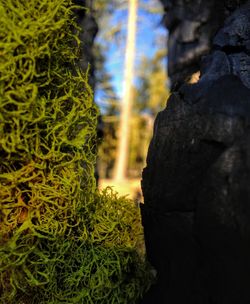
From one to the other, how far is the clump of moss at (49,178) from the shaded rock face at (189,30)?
6.50ft

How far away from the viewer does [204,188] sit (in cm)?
190

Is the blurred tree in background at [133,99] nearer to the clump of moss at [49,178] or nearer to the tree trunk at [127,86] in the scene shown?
the tree trunk at [127,86]

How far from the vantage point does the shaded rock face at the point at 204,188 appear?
71.7 inches

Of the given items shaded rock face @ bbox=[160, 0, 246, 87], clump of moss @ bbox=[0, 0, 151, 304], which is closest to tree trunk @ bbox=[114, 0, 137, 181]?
A: shaded rock face @ bbox=[160, 0, 246, 87]

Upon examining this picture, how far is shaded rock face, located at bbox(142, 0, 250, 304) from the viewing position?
5.98 ft

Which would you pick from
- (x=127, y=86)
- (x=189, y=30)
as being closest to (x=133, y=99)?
(x=127, y=86)

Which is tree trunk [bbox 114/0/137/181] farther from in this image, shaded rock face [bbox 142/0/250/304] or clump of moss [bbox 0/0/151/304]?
clump of moss [bbox 0/0/151/304]

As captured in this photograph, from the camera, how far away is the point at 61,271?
1.92 metres

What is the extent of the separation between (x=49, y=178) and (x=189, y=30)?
3.07 meters

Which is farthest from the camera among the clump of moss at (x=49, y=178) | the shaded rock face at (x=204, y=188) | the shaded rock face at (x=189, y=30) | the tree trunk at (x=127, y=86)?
the tree trunk at (x=127, y=86)

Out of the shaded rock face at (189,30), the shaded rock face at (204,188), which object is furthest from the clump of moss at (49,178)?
the shaded rock face at (189,30)

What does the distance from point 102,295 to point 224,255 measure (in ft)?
1.92

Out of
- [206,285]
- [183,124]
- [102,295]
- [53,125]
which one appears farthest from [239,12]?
[102,295]

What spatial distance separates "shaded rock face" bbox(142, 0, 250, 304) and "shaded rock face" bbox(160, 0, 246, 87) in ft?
5.56
